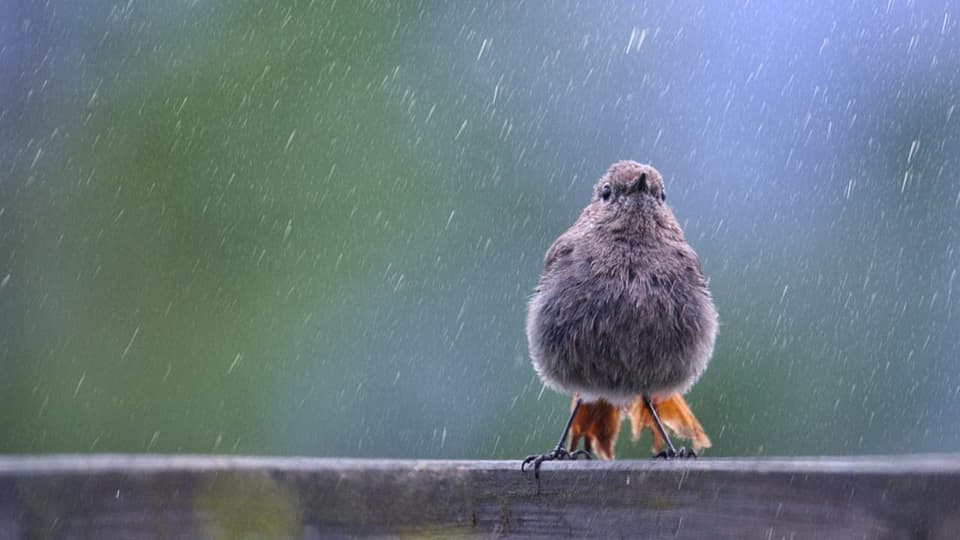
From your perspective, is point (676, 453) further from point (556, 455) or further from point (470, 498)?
point (470, 498)

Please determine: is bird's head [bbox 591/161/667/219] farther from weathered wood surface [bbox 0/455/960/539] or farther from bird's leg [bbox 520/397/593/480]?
weathered wood surface [bbox 0/455/960/539]

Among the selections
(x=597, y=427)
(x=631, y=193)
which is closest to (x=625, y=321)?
(x=597, y=427)

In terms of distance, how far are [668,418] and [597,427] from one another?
26 centimetres

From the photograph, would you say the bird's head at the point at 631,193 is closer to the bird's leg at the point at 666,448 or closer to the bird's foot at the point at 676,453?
the bird's leg at the point at 666,448

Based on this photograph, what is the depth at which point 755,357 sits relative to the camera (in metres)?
6.87

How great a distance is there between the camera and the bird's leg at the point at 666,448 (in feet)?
13.0

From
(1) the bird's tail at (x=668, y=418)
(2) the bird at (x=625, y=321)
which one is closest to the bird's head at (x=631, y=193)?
(2) the bird at (x=625, y=321)

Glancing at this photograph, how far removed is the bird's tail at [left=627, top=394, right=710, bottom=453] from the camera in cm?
437

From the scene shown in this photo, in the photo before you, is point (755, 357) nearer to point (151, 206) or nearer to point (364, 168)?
point (364, 168)

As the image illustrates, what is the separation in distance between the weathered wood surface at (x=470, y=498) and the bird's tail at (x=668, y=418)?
1560 mm

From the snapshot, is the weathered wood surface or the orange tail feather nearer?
the weathered wood surface

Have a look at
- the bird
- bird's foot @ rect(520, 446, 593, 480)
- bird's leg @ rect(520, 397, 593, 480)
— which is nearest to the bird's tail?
the bird

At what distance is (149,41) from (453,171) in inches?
72.4

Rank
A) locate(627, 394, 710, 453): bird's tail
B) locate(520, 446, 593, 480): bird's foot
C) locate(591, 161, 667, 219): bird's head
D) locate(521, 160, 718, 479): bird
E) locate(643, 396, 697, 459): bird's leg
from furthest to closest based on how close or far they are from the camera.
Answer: locate(591, 161, 667, 219): bird's head → locate(627, 394, 710, 453): bird's tail → locate(521, 160, 718, 479): bird → locate(643, 396, 697, 459): bird's leg → locate(520, 446, 593, 480): bird's foot
